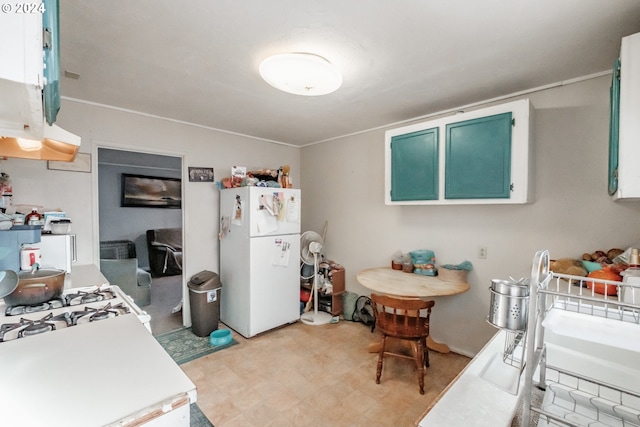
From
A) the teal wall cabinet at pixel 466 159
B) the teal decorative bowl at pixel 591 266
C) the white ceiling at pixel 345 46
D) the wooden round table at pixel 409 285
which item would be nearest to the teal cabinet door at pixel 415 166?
the teal wall cabinet at pixel 466 159

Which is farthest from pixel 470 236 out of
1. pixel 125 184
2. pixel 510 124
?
pixel 125 184

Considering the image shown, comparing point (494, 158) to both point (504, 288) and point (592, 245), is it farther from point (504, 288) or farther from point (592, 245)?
point (504, 288)

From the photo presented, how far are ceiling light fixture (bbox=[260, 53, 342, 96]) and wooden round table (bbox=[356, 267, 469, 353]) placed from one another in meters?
1.63

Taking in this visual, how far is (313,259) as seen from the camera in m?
3.56

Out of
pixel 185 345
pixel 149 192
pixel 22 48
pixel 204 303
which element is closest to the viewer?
pixel 22 48

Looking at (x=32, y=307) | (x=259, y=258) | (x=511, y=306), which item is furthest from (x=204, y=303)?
(x=511, y=306)

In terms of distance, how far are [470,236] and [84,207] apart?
3.60m

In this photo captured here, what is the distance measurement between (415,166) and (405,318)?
1375 mm

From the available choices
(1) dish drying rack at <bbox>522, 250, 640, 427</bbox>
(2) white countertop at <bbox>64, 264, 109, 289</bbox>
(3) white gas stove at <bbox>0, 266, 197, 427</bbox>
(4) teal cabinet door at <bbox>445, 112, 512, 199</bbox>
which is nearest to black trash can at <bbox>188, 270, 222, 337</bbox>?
(2) white countertop at <bbox>64, 264, 109, 289</bbox>

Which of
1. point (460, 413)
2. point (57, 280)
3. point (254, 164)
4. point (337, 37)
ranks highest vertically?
point (337, 37)

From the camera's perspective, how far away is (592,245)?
200 centimetres

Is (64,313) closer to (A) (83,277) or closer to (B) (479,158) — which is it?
(A) (83,277)

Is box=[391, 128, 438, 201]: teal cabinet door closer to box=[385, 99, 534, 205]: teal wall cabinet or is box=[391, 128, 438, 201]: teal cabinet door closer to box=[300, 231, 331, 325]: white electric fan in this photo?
box=[385, 99, 534, 205]: teal wall cabinet

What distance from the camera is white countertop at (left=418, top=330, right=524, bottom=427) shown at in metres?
0.75
